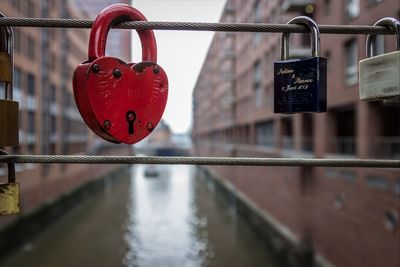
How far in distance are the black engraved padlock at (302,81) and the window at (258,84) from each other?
25.6 m

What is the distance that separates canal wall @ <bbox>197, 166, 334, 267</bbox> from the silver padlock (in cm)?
1295

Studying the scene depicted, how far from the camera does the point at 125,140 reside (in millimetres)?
1628

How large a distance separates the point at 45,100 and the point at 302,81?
91.1 ft

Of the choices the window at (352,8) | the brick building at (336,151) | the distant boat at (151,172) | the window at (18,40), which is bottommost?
the distant boat at (151,172)

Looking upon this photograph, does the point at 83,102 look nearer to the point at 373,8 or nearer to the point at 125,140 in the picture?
the point at 125,140

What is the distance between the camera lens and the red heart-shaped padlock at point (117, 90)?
1.53 meters

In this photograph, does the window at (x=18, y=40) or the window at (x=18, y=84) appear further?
the window at (x=18, y=84)

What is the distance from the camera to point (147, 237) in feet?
73.9

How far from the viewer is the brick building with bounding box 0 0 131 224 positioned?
71.4 ft

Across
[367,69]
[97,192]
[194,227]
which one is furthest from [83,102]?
[97,192]

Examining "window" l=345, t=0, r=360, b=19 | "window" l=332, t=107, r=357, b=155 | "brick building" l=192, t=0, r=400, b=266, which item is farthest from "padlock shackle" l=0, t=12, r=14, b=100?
"window" l=332, t=107, r=357, b=155

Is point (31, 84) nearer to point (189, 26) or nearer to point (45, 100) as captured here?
point (45, 100)

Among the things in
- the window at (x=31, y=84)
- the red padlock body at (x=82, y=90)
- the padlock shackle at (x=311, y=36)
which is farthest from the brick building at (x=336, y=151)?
the window at (x=31, y=84)

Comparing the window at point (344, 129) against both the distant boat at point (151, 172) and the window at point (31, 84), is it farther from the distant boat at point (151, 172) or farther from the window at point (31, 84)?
the distant boat at point (151, 172)
